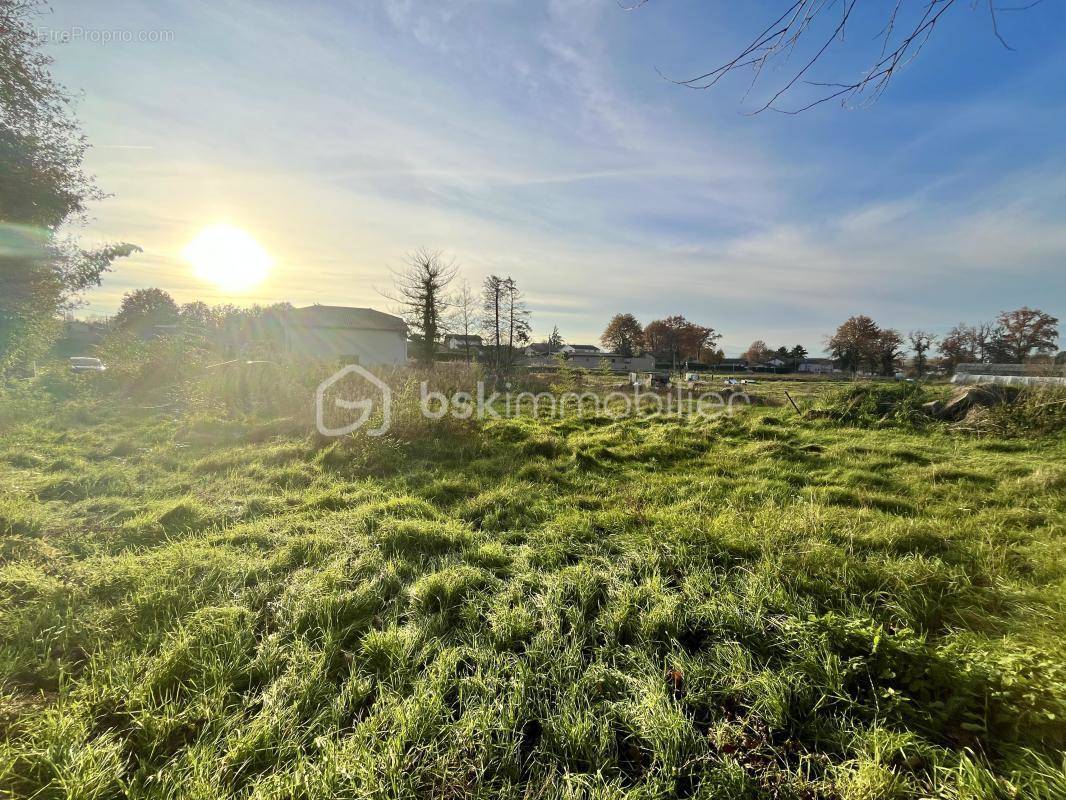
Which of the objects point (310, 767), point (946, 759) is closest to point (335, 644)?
point (310, 767)

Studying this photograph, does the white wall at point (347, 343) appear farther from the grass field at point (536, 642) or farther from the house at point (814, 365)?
the house at point (814, 365)

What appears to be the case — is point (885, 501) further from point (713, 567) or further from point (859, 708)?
point (859, 708)

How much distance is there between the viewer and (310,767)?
170cm

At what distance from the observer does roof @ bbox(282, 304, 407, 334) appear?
86.8ft

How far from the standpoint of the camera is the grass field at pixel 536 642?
1684mm

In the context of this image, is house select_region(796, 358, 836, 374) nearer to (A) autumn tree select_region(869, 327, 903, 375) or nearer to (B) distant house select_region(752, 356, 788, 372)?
(B) distant house select_region(752, 356, 788, 372)

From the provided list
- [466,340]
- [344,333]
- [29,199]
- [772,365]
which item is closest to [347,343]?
[344,333]

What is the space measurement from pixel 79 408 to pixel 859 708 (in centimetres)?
1753

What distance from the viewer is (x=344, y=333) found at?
27.0m

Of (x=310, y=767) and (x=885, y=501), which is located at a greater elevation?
(x=885, y=501)

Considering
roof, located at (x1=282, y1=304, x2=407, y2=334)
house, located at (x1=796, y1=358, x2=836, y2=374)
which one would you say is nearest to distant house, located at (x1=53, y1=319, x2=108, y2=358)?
roof, located at (x1=282, y1=304, x2=407, y2=334)

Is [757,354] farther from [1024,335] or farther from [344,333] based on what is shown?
[344,333]

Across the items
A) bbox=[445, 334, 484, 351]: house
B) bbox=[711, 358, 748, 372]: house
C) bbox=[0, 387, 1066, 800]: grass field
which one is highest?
bbox=[445, 334, 484, 351]: house

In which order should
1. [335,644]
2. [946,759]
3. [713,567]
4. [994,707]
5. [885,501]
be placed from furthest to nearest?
1. [885,501]
2. [713,567]
3. [335,644]
4. [994,707]
5. [946,759]
